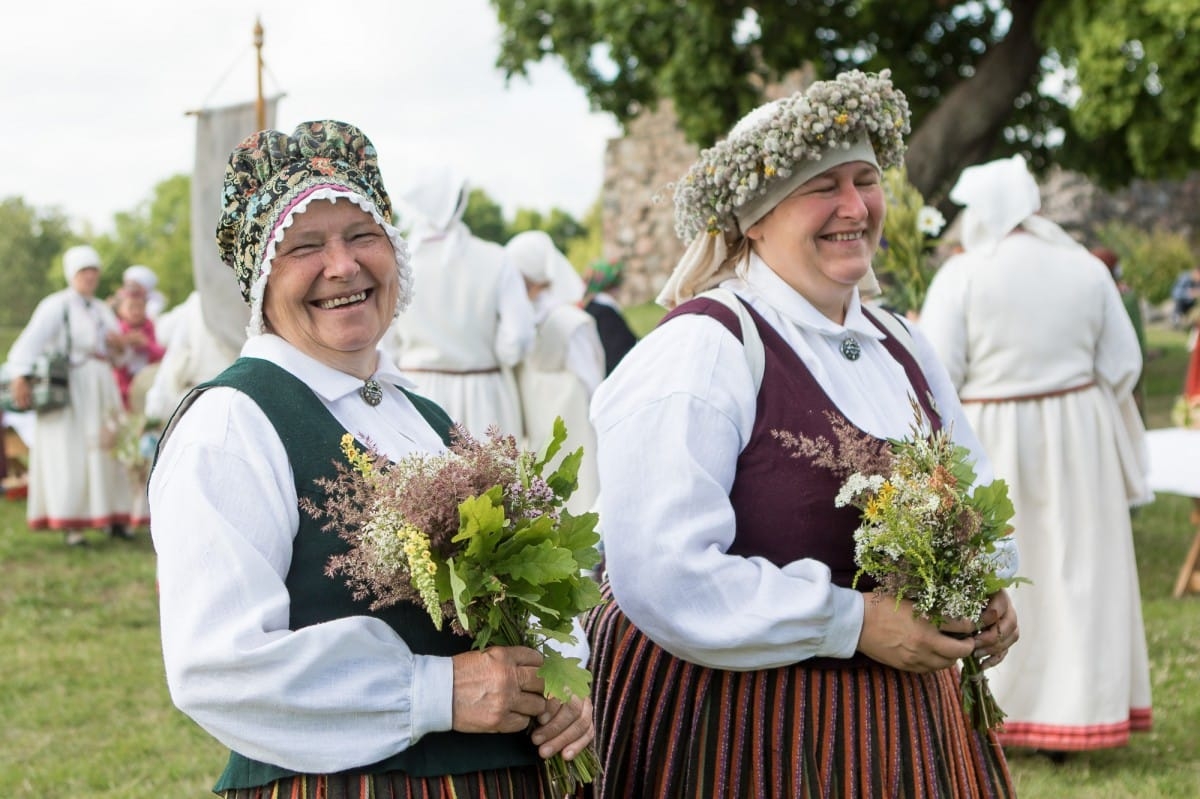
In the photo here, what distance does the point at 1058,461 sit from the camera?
538 centimetres

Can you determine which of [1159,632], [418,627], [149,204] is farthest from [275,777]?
[149,204]

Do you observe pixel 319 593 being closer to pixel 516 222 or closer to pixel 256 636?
pixel 256 636

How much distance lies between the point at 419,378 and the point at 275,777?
5151 millimetres

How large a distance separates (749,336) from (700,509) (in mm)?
384

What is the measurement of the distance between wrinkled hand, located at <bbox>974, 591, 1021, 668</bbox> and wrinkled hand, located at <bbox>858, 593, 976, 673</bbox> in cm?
11

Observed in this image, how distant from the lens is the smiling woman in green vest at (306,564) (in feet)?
6.69

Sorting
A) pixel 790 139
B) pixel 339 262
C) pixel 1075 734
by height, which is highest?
pixel 790 139

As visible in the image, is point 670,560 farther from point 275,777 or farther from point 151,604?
point 151,604

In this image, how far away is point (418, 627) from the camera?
2213 millimetres

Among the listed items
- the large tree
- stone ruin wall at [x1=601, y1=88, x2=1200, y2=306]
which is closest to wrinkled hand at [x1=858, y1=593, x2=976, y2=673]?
the large tree

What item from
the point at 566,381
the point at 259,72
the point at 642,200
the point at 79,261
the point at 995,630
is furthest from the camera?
the point at 642,200

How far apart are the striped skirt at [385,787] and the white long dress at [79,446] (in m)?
9.00

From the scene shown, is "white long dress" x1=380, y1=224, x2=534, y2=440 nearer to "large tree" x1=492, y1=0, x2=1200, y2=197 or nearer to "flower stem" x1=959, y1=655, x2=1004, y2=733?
"flower stem" x1=959, y1=655, x2=1004, y2=733

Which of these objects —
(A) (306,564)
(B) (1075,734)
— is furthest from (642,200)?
(A) (306,564)
